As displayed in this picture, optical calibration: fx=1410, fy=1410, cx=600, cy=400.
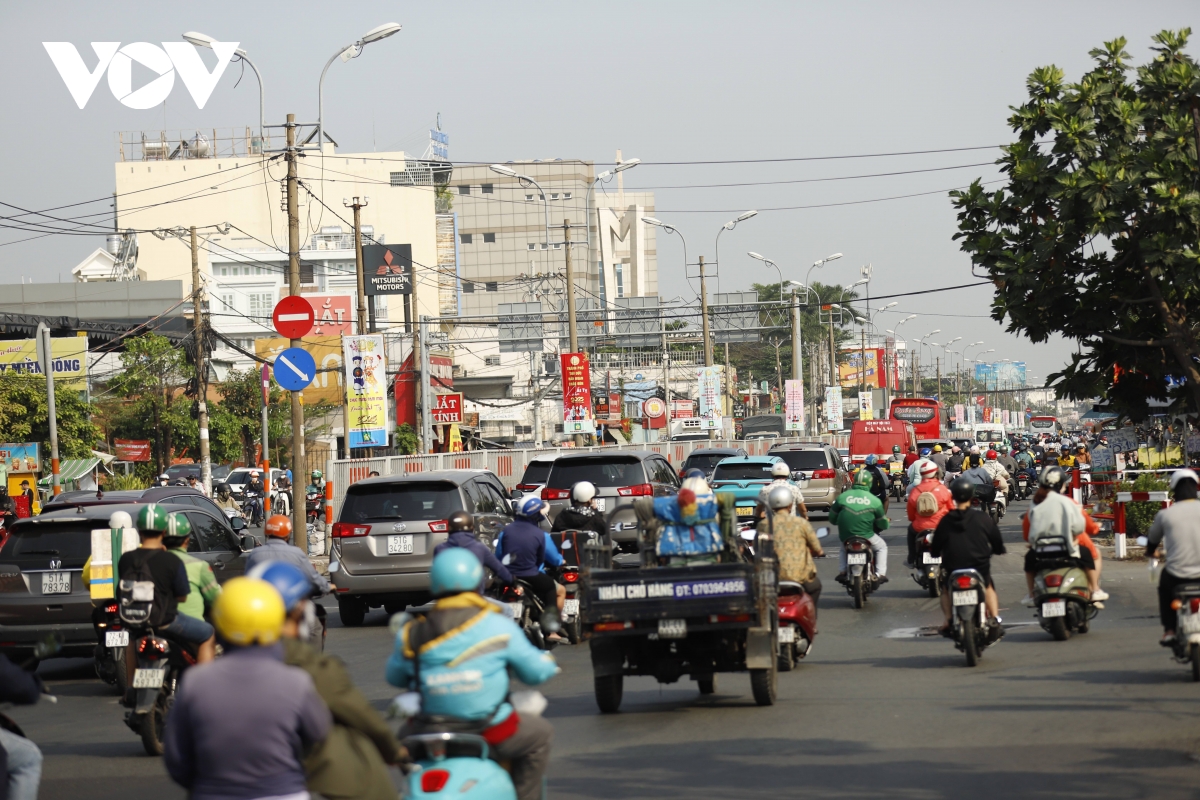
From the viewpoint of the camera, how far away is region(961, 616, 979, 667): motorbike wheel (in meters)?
12.1

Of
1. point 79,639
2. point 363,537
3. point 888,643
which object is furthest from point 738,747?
point 363,537

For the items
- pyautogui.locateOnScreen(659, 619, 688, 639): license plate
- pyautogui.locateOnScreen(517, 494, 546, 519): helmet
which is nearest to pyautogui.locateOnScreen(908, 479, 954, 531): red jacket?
pyautogui.locateOnScreen(517, 494, 546, 519): helmet

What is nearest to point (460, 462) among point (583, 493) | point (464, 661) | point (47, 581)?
point (583, 493)

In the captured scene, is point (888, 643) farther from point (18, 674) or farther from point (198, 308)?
point (198, 308)

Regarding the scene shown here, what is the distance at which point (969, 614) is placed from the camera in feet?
39.7

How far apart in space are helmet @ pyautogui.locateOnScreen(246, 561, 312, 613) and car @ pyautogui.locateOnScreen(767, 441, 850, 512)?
2887 centimetres

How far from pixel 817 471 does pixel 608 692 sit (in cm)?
2373

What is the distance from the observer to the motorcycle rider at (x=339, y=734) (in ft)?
15.6

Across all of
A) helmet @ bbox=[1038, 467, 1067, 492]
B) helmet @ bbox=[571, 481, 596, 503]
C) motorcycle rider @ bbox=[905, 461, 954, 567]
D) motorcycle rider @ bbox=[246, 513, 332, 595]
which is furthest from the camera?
motorcycle rider @ bbox=[905, 461, 954, 567]

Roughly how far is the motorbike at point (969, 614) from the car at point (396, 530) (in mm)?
6426

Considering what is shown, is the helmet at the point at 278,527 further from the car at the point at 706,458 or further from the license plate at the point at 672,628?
the car at the point at 706,458

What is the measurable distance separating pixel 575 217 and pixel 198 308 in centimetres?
Result: 8832

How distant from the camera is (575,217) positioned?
126 metres

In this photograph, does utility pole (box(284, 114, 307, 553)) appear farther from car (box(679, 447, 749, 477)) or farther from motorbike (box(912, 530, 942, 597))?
car (box(679, 447, 749, 477))
